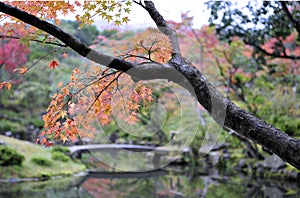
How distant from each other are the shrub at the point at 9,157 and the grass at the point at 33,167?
0.12 meters

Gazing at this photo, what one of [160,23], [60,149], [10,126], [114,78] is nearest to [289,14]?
[160,23]

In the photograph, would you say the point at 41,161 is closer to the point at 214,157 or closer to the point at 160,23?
the point at 214,157

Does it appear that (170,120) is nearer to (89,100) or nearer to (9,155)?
(9,155)

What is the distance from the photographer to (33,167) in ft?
28.7

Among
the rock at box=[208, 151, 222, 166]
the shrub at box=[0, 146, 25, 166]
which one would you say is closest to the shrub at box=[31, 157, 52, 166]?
the shrub at box=[0, 146, 25, 166]

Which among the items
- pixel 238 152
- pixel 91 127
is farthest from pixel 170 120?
pixel 91 127

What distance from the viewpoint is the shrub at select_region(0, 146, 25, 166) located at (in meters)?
8.20

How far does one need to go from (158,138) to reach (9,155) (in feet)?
23.4

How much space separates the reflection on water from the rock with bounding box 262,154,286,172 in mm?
629

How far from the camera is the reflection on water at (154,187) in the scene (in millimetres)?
6965

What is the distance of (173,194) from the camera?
7242mm

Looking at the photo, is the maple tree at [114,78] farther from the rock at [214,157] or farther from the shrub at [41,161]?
the rock at [214,157]

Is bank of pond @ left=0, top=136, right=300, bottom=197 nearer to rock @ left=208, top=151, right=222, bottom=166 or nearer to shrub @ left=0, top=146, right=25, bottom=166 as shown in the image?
shrub @ left=0, top=146, right=25, bottom=166

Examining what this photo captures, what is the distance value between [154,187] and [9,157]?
3404 mm
